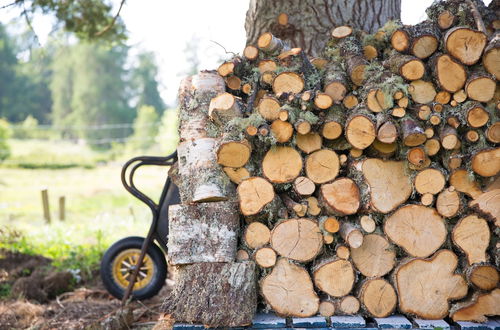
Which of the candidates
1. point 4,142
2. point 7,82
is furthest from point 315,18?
point 7,82

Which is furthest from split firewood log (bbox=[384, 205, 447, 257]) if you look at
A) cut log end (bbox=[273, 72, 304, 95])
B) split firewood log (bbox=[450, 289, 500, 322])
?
cut log end (bbox=[273, 72, 304, 95])

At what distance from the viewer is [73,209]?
969 cm

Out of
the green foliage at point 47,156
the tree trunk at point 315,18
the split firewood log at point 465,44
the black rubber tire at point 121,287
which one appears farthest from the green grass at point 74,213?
the split firewood log at point 465,44

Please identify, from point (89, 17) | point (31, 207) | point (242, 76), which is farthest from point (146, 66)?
point (242, 76)

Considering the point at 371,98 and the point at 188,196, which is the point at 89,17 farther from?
the point at 371,98

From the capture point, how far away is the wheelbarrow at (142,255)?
3.11 meters

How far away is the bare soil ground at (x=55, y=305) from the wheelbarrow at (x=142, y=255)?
0.16 metres

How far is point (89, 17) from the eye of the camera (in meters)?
5.20

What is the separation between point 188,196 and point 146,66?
39689 mm

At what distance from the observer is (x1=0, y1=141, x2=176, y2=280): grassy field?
15.6 ft

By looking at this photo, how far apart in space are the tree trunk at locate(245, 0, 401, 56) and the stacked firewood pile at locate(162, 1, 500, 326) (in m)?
1.08

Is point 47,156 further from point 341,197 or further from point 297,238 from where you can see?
point 341,197

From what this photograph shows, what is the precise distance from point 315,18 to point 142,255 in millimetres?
2175

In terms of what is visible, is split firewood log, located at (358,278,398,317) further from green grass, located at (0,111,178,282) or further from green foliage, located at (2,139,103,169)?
green foliage, located at (2,139,103,169)
